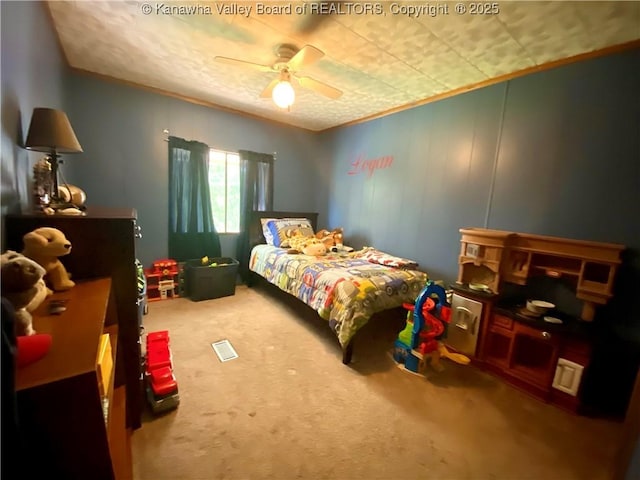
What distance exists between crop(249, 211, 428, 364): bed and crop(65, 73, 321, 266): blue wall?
4.40 ft

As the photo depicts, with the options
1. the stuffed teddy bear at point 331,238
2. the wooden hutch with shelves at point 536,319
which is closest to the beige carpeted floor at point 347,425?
the wooden hutch with shelves at point 536,319

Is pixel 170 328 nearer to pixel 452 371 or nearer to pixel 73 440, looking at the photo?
pixel 73 440

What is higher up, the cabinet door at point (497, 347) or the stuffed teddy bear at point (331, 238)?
the stuffed teddy bear at point (331, 238)

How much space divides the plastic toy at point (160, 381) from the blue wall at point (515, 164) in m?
2.57

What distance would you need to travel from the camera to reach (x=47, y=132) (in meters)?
1.35

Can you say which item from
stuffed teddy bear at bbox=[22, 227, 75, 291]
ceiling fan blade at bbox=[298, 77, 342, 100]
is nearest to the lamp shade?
stuffed teddy bear at bbox=[22, 227, 75, 291]

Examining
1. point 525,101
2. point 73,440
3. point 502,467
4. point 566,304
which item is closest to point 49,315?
point 73,440

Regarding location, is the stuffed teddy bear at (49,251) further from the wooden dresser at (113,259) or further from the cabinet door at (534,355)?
the cabinet door at (534,355)

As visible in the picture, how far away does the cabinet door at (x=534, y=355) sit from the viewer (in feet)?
6.18

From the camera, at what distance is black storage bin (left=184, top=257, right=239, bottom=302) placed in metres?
3.29

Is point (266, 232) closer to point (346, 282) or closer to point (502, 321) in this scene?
point (346, 282)

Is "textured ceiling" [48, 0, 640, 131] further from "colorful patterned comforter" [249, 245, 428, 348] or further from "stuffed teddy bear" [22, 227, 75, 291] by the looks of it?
"colorful patterned comforter" [249, 245, 428, 348]

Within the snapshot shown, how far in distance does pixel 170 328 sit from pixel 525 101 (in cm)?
375

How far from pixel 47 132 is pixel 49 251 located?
2.27 feet
